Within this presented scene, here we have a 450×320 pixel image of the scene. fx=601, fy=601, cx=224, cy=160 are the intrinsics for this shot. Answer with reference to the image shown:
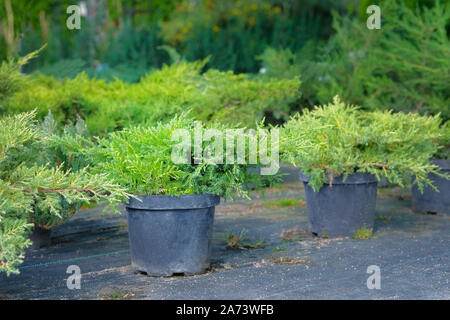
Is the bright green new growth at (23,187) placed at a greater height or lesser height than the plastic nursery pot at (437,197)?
greater

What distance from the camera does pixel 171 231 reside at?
11.6 ft

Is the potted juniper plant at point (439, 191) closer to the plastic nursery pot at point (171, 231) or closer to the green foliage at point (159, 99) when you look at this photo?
the green foliage at point (159, 99)

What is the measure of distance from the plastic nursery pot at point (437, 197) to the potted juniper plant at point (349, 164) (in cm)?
63

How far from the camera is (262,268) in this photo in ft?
12.2

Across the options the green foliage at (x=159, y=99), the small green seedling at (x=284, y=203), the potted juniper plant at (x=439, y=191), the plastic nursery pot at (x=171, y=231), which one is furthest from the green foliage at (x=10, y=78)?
the potted juniper plant at (x=439, y=191)

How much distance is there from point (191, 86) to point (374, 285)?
3916 mm

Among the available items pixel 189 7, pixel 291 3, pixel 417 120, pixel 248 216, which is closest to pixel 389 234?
pixel 417 120

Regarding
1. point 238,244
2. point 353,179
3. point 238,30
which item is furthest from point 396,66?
point 238,30

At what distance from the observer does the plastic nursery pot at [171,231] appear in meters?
3.51

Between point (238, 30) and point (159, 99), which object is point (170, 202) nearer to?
point (159, 99)

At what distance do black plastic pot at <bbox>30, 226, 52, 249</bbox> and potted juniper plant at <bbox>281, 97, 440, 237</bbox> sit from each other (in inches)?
75.5

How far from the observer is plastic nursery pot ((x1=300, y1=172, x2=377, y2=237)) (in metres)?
4.59

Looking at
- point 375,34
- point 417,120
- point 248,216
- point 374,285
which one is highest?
point 375,34
